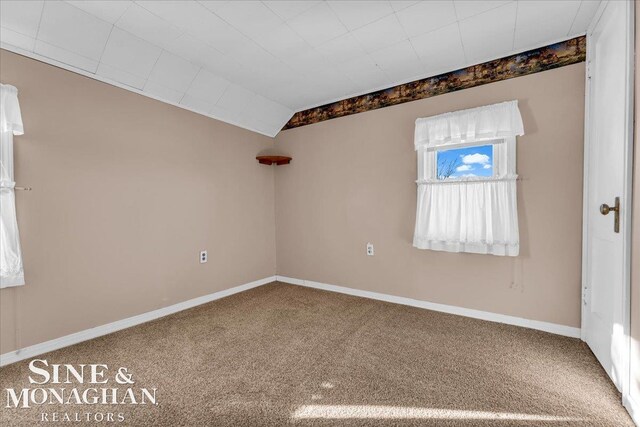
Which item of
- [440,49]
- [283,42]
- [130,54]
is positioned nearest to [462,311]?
[440,49]

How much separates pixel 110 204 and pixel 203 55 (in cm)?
152

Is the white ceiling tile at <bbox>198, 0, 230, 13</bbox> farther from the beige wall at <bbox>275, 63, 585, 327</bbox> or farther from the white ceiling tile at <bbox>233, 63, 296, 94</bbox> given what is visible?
the beige wall at <bbox>275, 63, 585, 327</bbox>

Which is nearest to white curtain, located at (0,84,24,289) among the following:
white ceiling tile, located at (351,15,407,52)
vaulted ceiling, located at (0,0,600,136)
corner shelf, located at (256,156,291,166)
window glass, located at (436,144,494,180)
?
vaulted ceiling, located at (0,0,600,136)

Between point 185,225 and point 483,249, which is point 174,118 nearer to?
point 185,225

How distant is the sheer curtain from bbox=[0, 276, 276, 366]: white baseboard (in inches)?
93.2

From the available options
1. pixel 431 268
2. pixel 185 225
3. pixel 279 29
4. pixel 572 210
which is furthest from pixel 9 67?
pixel 572 210

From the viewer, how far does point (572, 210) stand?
213 centimetres

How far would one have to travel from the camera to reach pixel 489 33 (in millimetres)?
2105

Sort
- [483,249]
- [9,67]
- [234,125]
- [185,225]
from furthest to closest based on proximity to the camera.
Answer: [234,125] → [185,225] → [483,249] → [9,67]

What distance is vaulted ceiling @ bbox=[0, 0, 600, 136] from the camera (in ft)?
5.99

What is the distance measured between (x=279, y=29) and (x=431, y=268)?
8.22 ft

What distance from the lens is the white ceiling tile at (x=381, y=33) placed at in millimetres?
2004

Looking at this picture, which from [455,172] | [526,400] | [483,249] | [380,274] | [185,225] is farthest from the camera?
[380,274]

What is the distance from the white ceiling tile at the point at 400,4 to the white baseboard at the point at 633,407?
2511 millimetres
